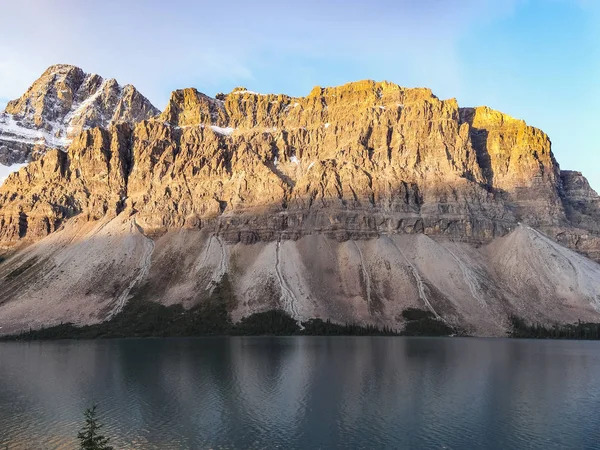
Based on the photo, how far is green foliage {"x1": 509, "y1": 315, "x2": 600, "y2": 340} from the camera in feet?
504

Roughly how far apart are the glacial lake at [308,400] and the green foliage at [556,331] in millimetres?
55467

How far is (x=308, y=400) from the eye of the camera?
59.4m

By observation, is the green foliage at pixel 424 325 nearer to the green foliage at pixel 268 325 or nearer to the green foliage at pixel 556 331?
the green foliage at pixel 556 331

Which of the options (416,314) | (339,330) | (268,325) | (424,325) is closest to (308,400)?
(339,330)

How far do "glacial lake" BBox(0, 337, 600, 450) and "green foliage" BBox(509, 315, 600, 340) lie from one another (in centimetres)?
5547

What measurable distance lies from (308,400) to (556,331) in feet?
399

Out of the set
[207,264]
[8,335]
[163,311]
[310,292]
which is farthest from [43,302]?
[310,292]

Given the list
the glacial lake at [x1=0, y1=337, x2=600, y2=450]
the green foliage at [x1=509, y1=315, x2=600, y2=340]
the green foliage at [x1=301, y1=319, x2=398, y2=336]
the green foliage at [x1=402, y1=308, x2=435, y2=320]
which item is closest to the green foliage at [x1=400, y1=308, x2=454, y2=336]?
the green foliage at [x1=402, y1=308, x2=435, y2=320]

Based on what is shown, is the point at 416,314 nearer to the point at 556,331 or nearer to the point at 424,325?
the point at 424,325

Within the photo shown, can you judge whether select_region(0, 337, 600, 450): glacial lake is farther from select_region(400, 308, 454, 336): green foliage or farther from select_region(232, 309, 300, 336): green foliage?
select_region(232, 309, 300, 336): green foliage

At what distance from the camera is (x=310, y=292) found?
17600 centimetres

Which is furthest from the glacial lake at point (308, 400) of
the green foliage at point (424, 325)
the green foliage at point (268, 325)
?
the green foliage at point (268, 325)

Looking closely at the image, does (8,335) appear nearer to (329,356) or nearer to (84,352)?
(84,352)

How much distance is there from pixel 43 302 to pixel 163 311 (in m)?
41.3
